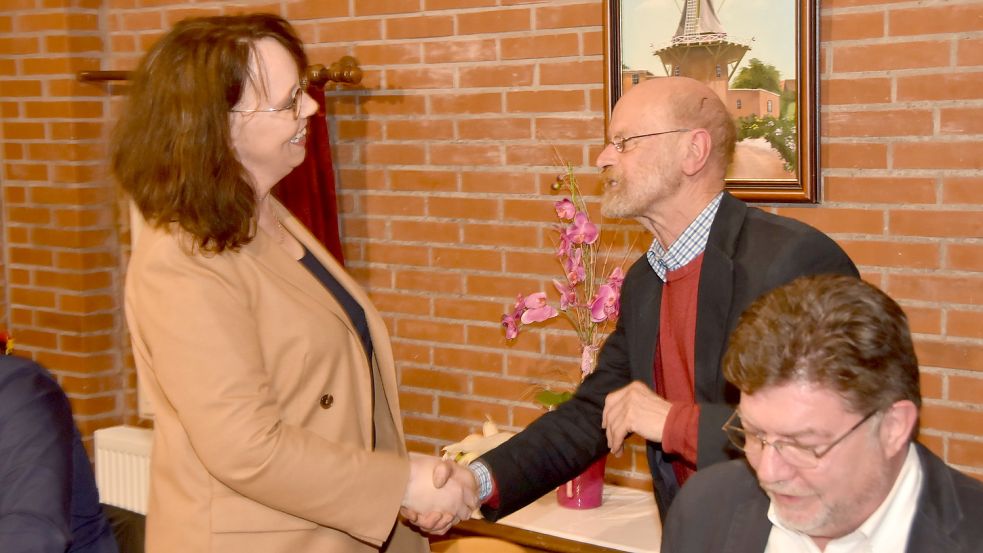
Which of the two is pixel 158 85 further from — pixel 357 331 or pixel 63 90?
pixel 63 90

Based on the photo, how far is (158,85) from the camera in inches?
74.3

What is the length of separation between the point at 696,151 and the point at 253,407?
0.98m

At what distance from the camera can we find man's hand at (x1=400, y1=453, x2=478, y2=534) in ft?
6.84

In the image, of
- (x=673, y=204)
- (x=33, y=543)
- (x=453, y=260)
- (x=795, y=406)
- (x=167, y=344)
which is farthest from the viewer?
(x=453, y=260)

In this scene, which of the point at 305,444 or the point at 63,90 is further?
the point at 63,90

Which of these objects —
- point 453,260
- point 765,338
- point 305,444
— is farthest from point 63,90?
point 765,338

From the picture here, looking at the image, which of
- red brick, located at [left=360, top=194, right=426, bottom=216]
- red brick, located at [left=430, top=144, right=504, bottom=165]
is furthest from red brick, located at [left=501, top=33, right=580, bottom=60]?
red brick, located at [left=360, top=194, right=426, bottom=216]

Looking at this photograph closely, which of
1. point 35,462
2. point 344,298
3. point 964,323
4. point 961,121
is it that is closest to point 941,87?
point 961,121

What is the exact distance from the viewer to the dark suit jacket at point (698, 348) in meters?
2.02

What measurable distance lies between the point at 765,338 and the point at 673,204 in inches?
31.6

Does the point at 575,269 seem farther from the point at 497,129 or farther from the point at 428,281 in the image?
the point at 428,281

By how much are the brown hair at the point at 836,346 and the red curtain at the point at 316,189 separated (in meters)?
2.06

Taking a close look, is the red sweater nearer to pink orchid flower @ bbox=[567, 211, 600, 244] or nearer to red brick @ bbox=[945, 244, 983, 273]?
pink orchid flower @ bbox=[567, 211, 600, 244]

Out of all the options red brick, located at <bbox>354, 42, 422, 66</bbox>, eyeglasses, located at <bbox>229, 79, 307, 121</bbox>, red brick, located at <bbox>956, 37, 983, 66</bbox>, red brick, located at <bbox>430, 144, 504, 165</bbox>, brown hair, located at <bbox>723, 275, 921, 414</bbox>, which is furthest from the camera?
red brick, located at <bbox>354, 42, 422, 66</bbox>
